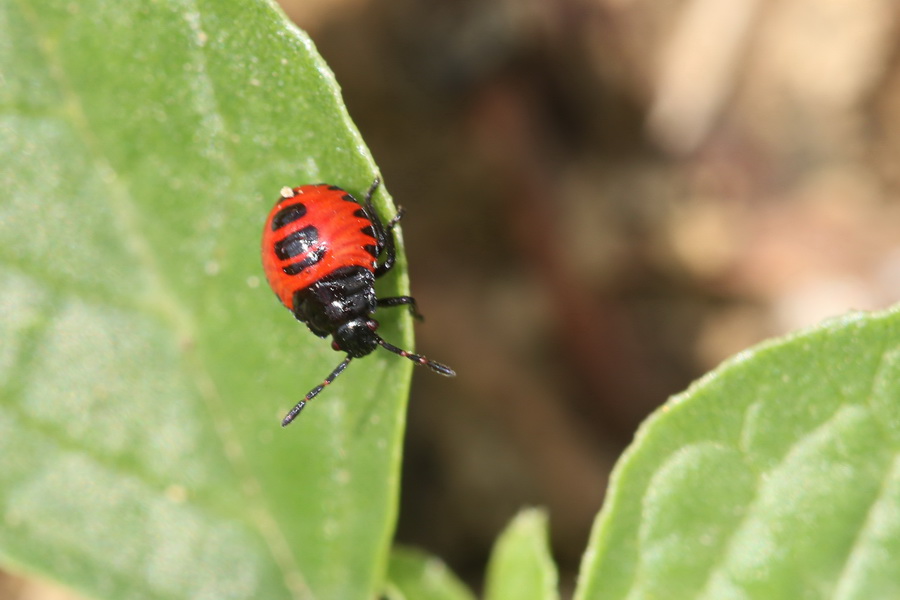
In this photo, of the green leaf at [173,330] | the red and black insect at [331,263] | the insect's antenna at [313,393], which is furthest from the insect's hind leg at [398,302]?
the insect's antenna at [313,393]

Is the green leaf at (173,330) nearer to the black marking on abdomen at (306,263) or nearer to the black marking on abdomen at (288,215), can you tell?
the black marking on abdomen at (288,215)

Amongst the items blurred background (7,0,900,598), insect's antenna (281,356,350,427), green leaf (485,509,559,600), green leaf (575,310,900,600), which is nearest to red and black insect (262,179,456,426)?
insect's antenna (281,356,350,427)

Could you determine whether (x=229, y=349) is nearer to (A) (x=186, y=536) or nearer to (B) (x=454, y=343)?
(A) (x=186, y=536)

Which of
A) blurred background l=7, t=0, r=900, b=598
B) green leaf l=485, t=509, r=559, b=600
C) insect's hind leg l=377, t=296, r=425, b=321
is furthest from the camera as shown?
blurred background l=7, t=0, r=900, b=598

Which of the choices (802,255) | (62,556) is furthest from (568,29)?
(62,556)

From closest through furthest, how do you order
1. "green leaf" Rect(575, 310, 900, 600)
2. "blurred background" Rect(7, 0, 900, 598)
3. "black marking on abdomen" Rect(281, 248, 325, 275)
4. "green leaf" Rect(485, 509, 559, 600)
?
"green leaf" Rect(575, 310, 900, 600) → "green leaf" Rect(485, 509, 559, 600) → "black marking on abdomen" Rect(281, 248, 325, 275) → "blurred background" Rect(7, 0, 900, 598)

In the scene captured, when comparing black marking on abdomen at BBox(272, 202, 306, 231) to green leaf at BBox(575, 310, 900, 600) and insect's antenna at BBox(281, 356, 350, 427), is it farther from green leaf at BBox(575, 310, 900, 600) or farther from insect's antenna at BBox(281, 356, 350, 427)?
green leaf at BBox(575, 310, 900, 600)
